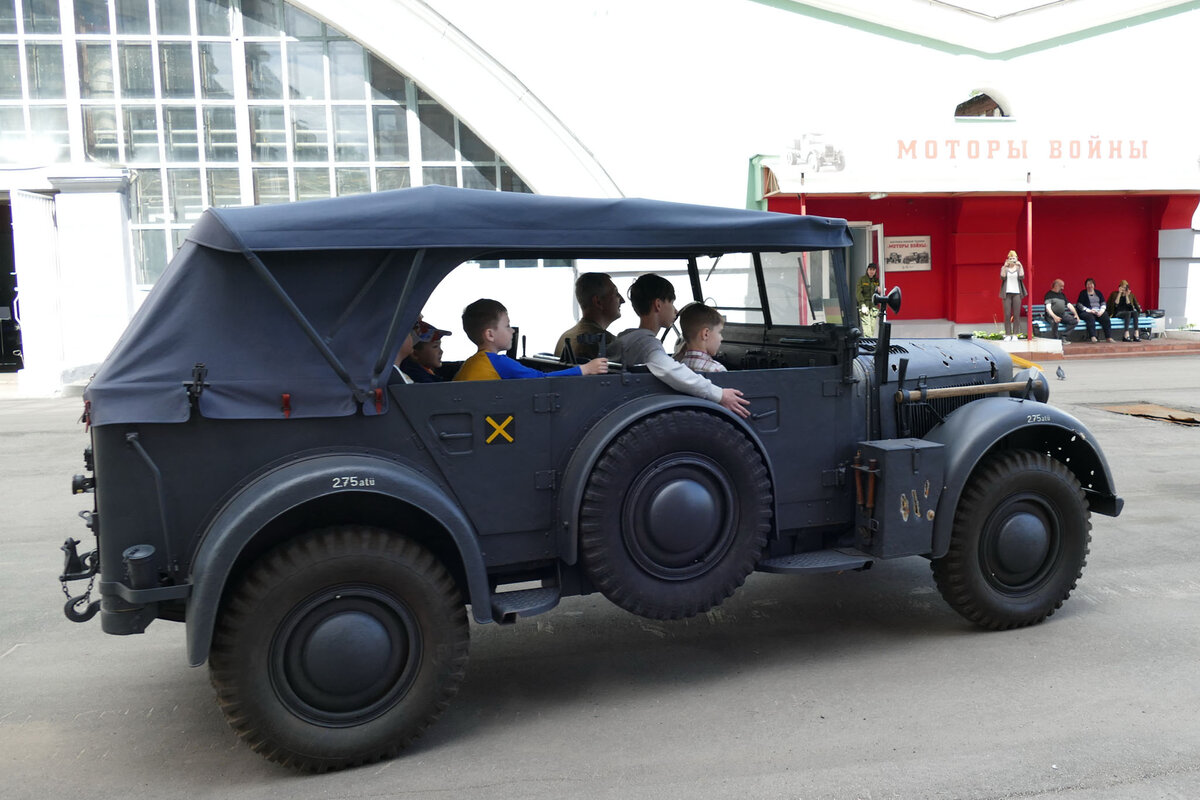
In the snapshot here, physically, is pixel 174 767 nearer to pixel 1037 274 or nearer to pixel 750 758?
pixel 750 758

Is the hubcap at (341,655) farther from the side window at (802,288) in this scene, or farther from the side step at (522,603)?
the side window at (802,288)

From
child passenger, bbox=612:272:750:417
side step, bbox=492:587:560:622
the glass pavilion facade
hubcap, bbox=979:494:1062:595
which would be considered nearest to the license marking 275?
side step, bbox=492:587:560:622

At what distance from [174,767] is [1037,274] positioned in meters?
22.6

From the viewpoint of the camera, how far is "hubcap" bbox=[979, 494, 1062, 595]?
4.90m

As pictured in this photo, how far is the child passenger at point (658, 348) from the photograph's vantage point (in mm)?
4414

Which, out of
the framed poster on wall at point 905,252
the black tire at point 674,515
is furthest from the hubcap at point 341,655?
the framed poster on wall at point 905,252

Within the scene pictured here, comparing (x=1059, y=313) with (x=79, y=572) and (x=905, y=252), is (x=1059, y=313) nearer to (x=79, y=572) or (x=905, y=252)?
(x=905, y=252)

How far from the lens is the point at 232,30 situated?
1750cm

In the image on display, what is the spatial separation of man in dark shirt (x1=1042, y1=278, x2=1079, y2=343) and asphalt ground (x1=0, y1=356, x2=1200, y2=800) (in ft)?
52.4

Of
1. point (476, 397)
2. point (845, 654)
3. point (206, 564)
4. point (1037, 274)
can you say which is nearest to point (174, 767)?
point (206, 564)

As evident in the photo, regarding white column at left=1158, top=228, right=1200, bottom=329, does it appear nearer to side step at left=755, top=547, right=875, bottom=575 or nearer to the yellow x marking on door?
side step at left=755, top=547, right=875, bottom=575

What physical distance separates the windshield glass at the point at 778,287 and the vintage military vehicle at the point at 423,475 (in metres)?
0.05

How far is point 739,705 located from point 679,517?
84cm

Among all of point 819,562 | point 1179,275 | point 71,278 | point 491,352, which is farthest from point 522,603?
point 1179,275
